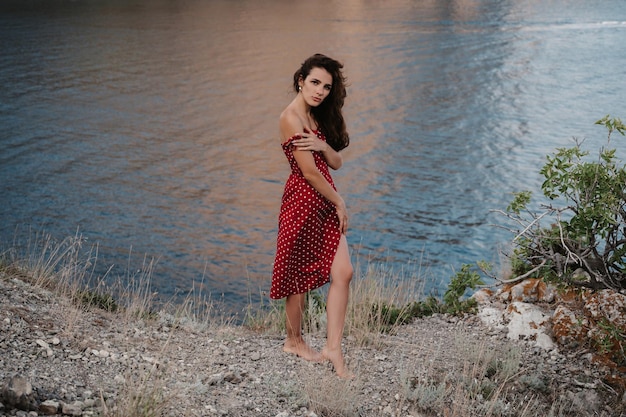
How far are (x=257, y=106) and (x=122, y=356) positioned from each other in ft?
50.0

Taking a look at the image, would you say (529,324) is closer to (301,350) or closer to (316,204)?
(301,350)

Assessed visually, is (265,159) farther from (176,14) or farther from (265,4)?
(265,4)

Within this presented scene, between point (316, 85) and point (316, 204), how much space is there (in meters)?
0.75

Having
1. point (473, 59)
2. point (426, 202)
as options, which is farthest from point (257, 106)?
point (473, 59)

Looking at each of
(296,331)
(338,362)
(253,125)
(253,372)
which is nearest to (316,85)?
(296,331)

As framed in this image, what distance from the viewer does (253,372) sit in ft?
18.2

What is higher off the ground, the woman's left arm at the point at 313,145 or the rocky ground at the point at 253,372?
the woman's left arm at the point at 313,145

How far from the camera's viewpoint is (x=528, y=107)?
67.4 feet

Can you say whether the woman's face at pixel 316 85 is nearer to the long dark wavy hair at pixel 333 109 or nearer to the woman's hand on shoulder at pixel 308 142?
the long dark wavy hair at pixel 333 109

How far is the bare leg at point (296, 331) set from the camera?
573cm

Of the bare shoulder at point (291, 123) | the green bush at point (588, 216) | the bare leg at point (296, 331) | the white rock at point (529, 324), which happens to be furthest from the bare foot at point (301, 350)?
the white rock at point (529, 324)

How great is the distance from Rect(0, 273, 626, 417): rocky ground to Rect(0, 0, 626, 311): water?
2794mm

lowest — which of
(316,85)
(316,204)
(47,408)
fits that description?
(47,408)

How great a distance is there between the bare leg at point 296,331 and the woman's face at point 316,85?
1.29 metres
